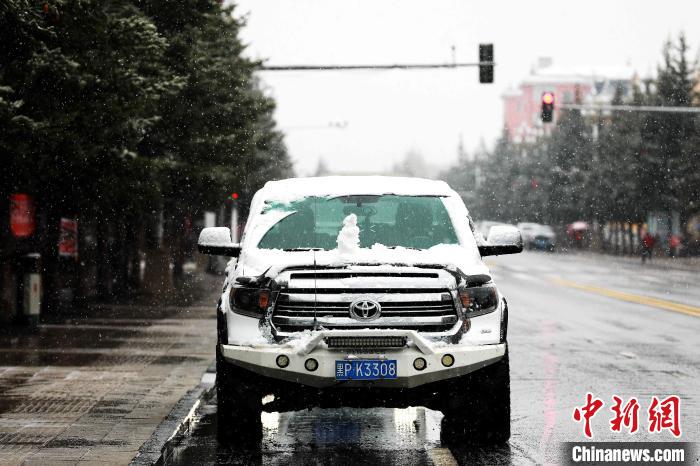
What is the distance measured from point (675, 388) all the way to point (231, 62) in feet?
59.2

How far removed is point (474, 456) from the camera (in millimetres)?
8336

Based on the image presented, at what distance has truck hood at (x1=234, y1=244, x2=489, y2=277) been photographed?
325 inches

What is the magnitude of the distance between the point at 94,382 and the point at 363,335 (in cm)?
492

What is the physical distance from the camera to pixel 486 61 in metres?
27.9

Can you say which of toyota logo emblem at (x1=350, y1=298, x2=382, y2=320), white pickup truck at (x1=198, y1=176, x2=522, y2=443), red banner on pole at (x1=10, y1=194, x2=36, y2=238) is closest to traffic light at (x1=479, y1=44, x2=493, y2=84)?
red banner on pole at (x1=10, y1=194, x2=36, y2=238)

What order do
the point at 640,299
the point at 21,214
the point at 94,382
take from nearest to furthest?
the point at 94,382
the point at 21,214
the point at 640,299

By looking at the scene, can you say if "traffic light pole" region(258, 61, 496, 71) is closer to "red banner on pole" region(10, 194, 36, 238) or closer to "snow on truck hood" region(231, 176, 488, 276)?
"red banner on pole" region(10, 194, 36, 238)

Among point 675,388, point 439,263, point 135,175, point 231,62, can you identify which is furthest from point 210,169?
point 439,263

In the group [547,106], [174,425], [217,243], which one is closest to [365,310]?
[217,243]

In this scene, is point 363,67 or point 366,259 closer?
point 366,259

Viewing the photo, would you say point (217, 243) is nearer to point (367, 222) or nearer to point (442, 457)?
point (367, 222)

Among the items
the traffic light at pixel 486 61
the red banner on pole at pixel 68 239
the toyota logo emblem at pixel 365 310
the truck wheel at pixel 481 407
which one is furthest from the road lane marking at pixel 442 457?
the traffic light at pixel 486 61

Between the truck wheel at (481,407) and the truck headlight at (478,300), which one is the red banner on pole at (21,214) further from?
the truck headlight at (478,300)

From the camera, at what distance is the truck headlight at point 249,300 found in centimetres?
817
